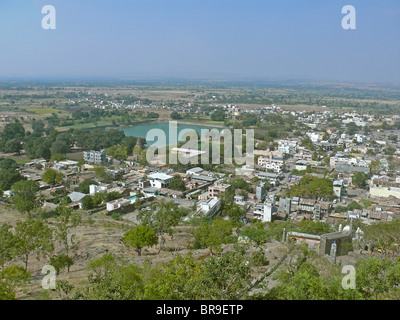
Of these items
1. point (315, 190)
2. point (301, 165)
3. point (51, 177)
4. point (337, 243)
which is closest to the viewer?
point (337, 243)

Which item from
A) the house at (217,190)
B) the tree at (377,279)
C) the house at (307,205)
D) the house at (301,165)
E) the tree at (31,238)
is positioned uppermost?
the tree at (377,279)

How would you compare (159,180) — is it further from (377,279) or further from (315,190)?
(377,279)

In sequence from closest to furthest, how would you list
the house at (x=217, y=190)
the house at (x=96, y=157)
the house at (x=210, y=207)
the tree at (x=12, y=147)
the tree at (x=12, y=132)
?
1. the house at (x=210, y=207)
2. the house at (x=217, y=190)
3. the house at (x=96, y=157)
4. the tree at (x=12, y=147)
5. the tree at (x=12, y=132)

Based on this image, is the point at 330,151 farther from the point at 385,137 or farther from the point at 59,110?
the point at 59,110

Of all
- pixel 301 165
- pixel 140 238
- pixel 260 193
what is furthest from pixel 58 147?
pixel 140 238

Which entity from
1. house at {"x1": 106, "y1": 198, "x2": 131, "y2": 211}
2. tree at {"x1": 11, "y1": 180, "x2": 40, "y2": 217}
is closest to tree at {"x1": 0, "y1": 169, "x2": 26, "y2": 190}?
tree at {"x1": 11, "y1": 180, "x2": 40, "y2": 217}

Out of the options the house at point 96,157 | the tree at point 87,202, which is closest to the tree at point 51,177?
the tree at point 87,202

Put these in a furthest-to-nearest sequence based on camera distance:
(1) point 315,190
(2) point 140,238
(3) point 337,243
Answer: (1) point 315,190 → (2) point 140,238 → (3) point 337,243

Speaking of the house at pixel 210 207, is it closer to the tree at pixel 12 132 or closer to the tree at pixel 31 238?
the tree at pixel 31 238

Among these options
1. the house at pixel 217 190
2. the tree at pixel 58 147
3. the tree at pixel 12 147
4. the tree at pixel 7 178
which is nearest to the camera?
the house at pixel 217 190

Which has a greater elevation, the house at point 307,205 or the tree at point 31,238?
the tree at point 31,238
